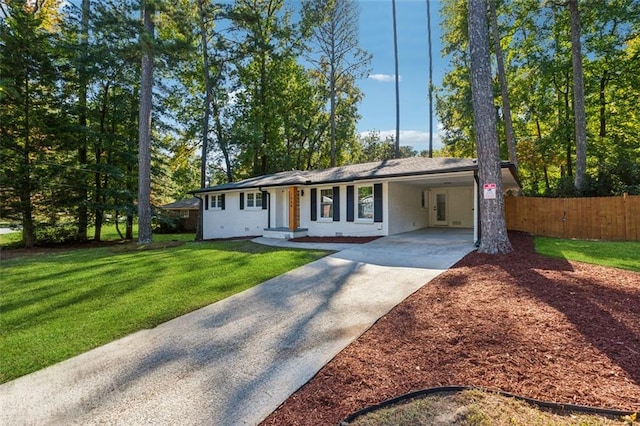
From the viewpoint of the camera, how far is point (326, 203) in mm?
13102

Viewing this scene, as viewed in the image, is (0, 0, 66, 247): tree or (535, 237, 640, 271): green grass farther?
(0, 0, 66, 247): tree

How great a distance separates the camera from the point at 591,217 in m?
11.4

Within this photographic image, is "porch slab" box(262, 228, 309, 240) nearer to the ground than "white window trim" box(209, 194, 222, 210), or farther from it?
nearer to the ground

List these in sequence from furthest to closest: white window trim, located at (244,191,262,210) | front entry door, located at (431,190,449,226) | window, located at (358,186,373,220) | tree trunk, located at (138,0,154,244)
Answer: front entry door, located at (431,190,449,226)
white window trim, located at (244,191,262,210)
tree trunk, located at (138,0,154,244)
window, located at (358,186,373,220)

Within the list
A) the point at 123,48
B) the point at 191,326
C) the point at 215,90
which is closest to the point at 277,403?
the point at 191,326

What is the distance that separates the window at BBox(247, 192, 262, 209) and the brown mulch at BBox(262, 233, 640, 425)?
450 inches

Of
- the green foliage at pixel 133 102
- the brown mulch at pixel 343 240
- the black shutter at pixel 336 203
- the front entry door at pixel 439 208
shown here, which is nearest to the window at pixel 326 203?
the black shutter at pixel 336 203

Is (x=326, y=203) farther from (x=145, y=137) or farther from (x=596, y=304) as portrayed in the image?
(x=596, y=304)

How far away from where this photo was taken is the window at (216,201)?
17.1 m

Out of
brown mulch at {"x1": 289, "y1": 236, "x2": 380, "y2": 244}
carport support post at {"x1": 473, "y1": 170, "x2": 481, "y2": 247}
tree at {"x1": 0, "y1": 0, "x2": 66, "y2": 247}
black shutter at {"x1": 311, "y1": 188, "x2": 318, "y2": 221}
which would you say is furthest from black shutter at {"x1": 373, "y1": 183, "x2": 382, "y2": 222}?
tree at {"x1": 0, "y1": 0, "x2": 66, "y2": 247}

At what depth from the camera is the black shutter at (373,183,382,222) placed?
37.6 ft

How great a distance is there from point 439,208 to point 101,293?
549 inches

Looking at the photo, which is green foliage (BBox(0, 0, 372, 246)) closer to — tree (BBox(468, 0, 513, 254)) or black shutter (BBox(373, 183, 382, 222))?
black shutter (BBox(373, 183, 382, 222))

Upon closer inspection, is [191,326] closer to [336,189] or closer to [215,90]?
[336,189]
